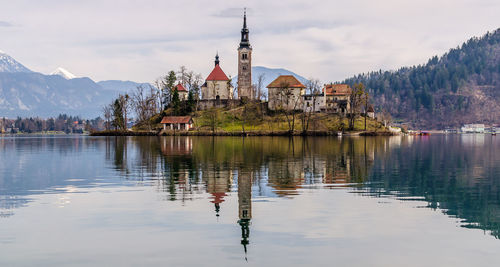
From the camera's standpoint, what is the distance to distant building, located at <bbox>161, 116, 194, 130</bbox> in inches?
6786

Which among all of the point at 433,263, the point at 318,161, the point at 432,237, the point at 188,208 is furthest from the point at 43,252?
the point at 318,161

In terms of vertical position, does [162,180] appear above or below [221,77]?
below

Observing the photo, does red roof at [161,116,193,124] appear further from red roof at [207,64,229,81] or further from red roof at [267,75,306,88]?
red roof at [267,75,306,88]

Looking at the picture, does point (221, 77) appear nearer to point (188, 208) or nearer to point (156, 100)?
point (156, 100)

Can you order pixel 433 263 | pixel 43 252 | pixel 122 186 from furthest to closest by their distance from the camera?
pixel 122 186 < pixel 43 252 < pixel 433 263

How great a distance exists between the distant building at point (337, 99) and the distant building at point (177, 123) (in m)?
54.4

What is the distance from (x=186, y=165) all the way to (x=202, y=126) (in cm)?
12108

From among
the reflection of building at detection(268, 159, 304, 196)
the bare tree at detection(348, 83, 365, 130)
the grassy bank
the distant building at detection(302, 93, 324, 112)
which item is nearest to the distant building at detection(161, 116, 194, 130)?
the grassy bank

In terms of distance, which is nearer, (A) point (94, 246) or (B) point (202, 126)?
(A) point (94, 246)

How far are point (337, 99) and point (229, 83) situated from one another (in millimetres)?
45065

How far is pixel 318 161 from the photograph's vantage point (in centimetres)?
5809

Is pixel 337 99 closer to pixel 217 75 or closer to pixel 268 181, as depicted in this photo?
pixel 217 75

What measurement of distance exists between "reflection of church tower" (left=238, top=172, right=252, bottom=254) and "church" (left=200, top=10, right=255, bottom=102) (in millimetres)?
149722

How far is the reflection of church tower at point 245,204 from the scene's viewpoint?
839 inches
